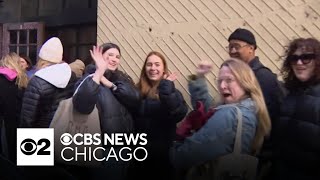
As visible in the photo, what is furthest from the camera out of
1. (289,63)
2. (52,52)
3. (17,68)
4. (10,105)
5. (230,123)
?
(17,68)

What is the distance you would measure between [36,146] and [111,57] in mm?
703

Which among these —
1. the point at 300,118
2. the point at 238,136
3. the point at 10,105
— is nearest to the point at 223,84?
the point at 238,136

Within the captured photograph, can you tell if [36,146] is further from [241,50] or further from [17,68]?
[241,50]

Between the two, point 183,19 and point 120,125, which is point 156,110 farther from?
point 183,19

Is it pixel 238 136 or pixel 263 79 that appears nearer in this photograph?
pixel 238 136

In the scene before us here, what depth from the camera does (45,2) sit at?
5965 mm

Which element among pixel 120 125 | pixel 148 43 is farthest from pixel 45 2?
pixel 120 125

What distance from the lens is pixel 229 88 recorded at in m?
2.32

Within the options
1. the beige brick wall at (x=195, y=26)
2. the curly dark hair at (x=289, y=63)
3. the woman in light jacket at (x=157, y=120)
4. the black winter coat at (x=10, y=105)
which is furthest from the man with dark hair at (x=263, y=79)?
the black winter coat at (x=10, y=105)

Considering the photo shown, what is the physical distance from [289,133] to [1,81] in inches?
88.4

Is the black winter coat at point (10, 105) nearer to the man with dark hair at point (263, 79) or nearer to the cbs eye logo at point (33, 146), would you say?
the cbs eye logo at point (33, 146)

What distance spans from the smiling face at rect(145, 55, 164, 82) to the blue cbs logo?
2.25ft

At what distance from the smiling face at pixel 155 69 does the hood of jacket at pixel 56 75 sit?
0.53 meters

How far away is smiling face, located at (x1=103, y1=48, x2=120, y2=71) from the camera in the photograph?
2875 millimetres
